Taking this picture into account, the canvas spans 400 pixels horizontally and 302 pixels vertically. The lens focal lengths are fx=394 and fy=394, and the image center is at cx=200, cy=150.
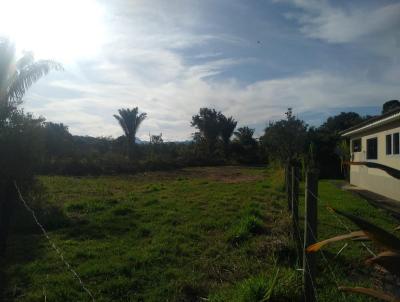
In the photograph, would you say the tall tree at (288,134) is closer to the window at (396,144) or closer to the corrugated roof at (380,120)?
the corrugated roof at (380,120)

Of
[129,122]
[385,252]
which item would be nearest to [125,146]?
[129,122]

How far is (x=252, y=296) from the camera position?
4.06m

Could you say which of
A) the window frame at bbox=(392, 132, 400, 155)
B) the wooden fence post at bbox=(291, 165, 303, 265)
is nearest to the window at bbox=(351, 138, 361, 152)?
the window frame at bbox=(392, 132, 400, 155)

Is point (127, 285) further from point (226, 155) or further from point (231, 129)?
point (231, 129)

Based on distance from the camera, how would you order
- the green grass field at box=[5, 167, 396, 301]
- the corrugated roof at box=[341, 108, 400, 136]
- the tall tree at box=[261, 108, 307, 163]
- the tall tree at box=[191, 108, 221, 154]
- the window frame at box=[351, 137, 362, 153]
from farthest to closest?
the tall tree at box=[191, 108, 221, 154], the tall tree at box=[261, 108, 307, 163], the window frame at box=[351, 137, 362, 153], the corrugated roof at box=[341, 108, 400, 136], the green grass field at box=[5, 167, 396, 301]

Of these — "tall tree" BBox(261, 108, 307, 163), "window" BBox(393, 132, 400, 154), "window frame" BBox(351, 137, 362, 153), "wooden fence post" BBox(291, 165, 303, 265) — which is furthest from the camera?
"tall tree" BBox(261, 108, 307, 163)

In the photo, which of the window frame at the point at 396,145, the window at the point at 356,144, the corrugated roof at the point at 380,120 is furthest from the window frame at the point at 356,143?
the window frame at the point at 396,145

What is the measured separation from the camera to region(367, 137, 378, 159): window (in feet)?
54.3

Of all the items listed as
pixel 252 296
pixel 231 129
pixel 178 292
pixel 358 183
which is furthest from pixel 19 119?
pixel 231 129

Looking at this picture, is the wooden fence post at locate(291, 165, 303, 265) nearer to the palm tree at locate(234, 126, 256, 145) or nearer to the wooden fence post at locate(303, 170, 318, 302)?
the wooden fence post at locate(303, 170, 318, 302)

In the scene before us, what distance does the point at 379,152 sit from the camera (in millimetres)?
15141

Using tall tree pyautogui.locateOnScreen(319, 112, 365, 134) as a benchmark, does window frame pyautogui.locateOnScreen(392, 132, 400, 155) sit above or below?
below

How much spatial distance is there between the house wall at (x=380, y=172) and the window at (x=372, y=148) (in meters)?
0.20

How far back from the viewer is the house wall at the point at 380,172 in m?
13.1
